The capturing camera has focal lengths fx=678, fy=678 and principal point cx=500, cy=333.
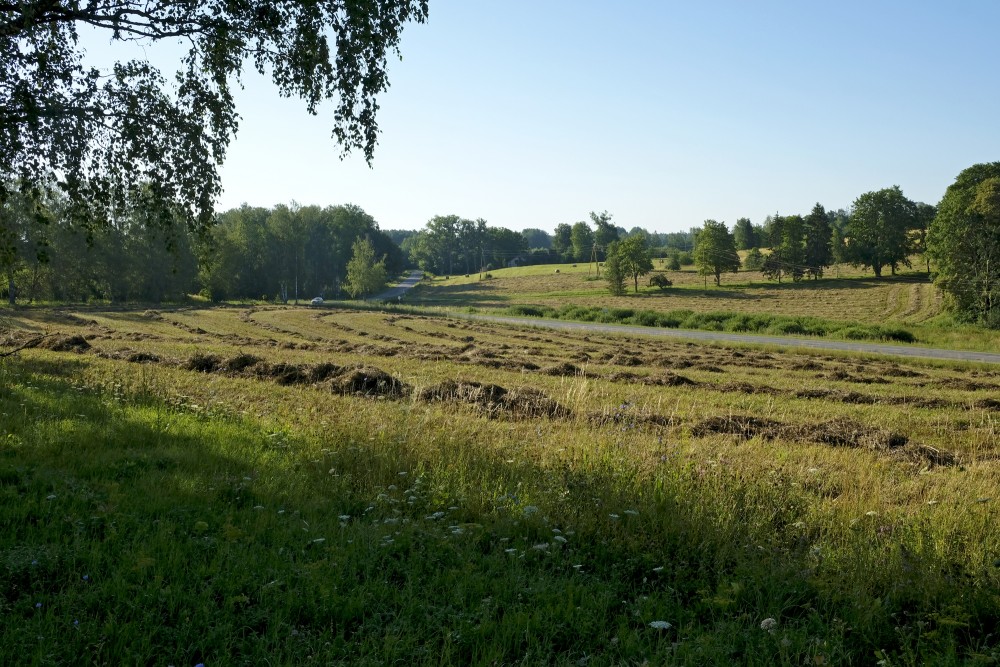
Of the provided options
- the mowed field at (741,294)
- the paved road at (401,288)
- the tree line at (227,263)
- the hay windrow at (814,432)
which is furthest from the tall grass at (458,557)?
the paved road at (401,288)

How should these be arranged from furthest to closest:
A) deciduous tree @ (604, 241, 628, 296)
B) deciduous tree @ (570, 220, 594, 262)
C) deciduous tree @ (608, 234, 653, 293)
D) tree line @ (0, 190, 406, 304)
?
deciduous tree @ (570, 220, 594, 262), deciduous tree @ (608, 234, 653, 293), deciduous tree @ (604, 241, 628, 296), tree line @ (0, 190, 406, 304)

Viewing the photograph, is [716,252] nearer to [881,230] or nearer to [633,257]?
[633,257]

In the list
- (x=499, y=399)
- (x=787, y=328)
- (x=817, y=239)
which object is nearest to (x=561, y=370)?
(x=499, y=399)

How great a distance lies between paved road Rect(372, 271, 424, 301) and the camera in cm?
12041

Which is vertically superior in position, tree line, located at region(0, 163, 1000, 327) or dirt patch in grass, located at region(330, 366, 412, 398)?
tree line, located at region(0, 163, 1000, 327)

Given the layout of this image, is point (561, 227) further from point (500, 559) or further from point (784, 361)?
point (500, 559)

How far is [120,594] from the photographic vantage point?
14.7 ft

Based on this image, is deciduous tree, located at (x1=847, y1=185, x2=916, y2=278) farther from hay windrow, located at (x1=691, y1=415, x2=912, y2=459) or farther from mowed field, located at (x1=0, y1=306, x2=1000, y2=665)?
mowed field, located at (x1=0, y1=306, x2=1000, y2=665)

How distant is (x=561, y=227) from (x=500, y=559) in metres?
191

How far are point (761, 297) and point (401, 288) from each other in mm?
74582

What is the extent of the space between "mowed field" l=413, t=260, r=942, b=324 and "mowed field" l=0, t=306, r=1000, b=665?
203 ft

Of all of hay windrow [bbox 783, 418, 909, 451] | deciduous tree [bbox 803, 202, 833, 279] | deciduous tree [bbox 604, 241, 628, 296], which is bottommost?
hay windrow [bbox 783, 418, 909, 451]

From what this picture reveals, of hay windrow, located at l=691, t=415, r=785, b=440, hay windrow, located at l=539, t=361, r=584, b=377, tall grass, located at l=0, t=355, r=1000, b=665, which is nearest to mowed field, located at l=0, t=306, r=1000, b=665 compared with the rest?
tall grass, located at l=0, t=355, r=1000, b=665

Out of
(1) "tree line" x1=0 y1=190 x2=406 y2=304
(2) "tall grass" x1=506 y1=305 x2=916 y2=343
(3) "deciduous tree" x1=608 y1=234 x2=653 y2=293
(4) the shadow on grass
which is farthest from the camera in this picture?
(4) the shadow on grass
